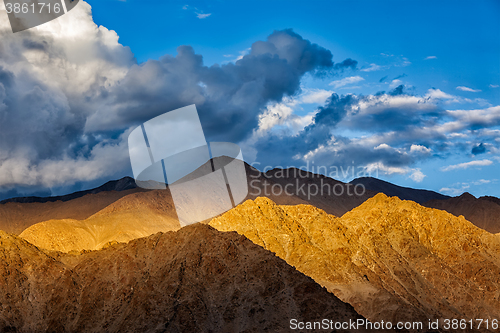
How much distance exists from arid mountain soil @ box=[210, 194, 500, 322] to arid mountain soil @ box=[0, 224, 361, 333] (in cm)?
2153

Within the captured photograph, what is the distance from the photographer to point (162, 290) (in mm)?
74500

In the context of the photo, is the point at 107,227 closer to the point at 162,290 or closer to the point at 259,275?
the point at 162,290

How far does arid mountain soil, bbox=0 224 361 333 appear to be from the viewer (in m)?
70.0

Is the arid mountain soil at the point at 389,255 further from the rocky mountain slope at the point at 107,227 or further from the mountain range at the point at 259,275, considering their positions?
the rocky mountain slope at the point at 107,227

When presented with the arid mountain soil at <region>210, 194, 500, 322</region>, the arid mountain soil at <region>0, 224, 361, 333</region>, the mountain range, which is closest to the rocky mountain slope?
the arid mountain soil at <region>210, 194, 500, 322</region>

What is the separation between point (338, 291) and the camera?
92.7 m

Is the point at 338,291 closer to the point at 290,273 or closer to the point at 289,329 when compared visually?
the point at 290,273

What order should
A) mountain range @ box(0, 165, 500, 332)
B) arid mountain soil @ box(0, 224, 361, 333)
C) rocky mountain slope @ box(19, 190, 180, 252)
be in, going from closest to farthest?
1. arid mountain soil @ box(0, 224, 361, 333)
2. mountain range @ box(0, 165, 500, 332)
3. rocky mountain slope @ box(19, 190, 180, 252)

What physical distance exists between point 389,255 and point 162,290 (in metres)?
59.0

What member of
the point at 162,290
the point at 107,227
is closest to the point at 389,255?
the point at 162,290

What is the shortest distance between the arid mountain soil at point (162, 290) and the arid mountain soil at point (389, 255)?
2153cm

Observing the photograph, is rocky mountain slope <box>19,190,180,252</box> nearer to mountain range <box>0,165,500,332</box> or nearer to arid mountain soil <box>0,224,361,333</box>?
mountain range <box>0,165,500,332</box>

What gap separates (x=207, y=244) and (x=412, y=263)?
5473 centimetres

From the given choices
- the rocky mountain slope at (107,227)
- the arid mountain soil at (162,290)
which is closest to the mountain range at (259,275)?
the arid mountain soil at (162,290)
